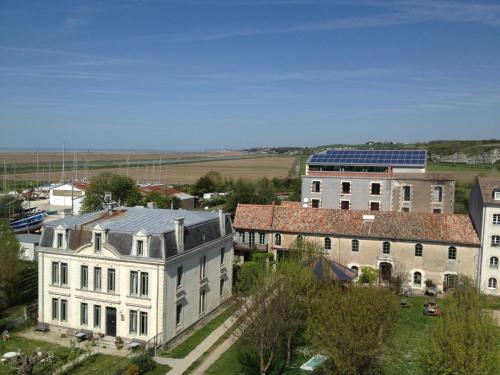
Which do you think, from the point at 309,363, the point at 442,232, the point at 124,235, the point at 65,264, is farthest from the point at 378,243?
the point at 65,264

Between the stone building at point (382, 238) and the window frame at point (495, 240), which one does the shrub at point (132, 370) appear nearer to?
the stone building at point (382, 238)

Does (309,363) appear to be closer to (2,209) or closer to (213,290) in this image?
(213,290)

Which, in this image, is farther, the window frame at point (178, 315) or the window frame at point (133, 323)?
the window frame at point (178, 315)

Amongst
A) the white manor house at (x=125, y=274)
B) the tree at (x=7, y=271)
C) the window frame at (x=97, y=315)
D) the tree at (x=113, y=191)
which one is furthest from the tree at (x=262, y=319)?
the tree at (x=113, y=191)

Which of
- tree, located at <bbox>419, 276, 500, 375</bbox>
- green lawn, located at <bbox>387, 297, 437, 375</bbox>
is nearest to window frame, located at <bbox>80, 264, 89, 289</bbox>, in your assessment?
green lawn, located at <bbox>387, 297, 437, 375</bbox>

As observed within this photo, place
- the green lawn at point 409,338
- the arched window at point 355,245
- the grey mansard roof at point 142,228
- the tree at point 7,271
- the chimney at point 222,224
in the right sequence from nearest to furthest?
the green lawn at point 409,338
the grey mansard roof at point 142,228
the tree at point 7,271
the chimney at point 222,224
the arched window at point 355,245

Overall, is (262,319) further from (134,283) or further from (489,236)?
(489,236)
